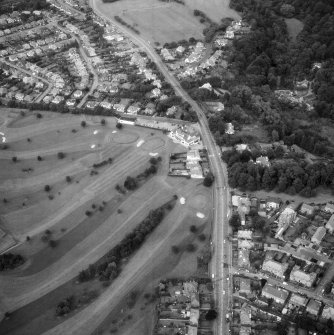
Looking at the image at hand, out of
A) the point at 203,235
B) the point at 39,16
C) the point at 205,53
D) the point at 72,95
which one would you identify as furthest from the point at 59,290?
the point at 39,16

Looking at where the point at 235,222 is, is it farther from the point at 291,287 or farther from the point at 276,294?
the point at 276,294

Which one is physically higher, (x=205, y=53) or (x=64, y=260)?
(x=205, y=53)

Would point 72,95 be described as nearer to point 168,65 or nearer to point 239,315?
point 168,65

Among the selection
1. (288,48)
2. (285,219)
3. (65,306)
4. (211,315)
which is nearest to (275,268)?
(285,219)

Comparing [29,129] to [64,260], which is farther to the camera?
[29,129]

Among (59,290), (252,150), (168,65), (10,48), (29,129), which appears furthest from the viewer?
(10,48)
